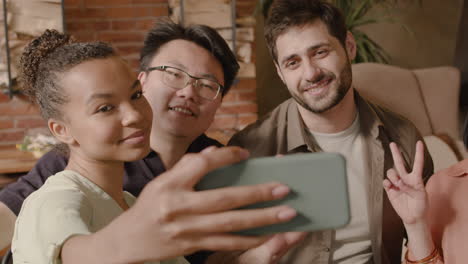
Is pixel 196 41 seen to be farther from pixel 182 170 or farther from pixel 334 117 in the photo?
pixel 182 170

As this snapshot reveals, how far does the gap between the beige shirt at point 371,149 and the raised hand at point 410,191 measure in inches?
14.2

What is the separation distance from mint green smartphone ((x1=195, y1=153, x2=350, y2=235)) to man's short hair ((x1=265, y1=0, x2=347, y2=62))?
903mm

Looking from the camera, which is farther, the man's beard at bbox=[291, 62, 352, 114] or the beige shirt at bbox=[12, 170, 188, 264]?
the man's beard at bbox=[291, 62, 352, 114]

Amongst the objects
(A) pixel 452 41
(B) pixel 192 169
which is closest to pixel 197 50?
(B) pixel 192 169

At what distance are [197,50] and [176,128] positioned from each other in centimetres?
26

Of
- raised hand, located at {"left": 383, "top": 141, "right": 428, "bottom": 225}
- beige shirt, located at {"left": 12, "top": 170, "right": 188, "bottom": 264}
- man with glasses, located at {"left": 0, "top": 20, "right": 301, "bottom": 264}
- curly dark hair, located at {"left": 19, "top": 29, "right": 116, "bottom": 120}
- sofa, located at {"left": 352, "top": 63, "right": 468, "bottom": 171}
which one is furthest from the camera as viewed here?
sofa, located at {"left": 352, "top": 63, "right": 468, "bottom": 171}

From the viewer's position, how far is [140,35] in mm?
3256

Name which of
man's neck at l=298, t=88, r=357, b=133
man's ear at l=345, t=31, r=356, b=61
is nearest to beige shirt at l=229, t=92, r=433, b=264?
man's neck at l=298, t=88, r=357, b=133

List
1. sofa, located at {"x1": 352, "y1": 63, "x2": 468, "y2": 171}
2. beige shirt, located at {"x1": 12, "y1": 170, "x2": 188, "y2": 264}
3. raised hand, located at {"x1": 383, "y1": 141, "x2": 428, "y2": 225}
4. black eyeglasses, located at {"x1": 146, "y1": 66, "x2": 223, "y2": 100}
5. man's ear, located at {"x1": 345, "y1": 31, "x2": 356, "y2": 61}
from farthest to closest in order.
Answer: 1. sofa, located at {"x1": 352, "y1": 63, "x2": 468, "y2": 171}
2. man's ear, located at {"x1": 345, "y1": 31, "x2": 356, "y2": 61}
3. black eyeglasses, located at {"x1": 146, "y1": 66, "x2": 223, "y2": 100}
4. raised hand, located at {"x1": 383, "y1": 141, "x2": 428, "y2": 225}
5. beige shirt, located at {"x1": 12, "y1": 170, "x2": 188, "y2": 264}

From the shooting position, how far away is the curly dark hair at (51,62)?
72cm

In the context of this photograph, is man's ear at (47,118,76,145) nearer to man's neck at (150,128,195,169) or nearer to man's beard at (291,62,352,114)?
man's neck at (150,128,195,169)

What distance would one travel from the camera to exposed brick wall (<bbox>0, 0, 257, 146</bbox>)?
3.12 metres

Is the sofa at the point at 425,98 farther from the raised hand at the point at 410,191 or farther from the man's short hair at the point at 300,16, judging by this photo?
the raised hand at the point at 410,191

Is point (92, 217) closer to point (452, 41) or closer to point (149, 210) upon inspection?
point (149, 210)
